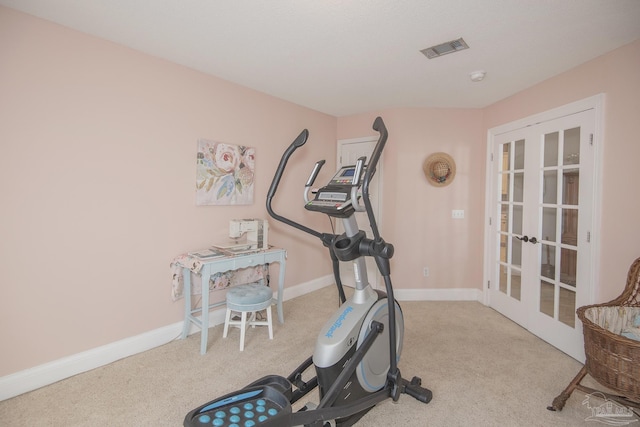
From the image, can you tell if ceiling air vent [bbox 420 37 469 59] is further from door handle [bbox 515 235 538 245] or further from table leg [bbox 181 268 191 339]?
table leg [bbox 181 268 191 339]

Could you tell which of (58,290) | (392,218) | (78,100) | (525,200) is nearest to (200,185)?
(78,100)

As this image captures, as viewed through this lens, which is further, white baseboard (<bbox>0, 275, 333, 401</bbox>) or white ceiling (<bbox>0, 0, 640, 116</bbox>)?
white baseboard (<bbox>0, 275, 333, 401</bbox>)

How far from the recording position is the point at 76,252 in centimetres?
228

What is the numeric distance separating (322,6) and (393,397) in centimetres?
232

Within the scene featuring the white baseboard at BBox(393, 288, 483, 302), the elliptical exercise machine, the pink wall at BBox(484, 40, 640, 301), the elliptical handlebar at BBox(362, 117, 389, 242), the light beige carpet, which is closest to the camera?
the elliptical exercise machine

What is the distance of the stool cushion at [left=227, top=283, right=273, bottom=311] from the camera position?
2.62 metres

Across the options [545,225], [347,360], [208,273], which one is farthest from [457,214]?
[208,273]

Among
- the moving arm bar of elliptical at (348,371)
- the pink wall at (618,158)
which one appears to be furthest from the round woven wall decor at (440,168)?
the moving arm bar of elliptical at (348,371)

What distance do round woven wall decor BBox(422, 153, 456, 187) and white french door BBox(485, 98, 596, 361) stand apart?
17.5 inches

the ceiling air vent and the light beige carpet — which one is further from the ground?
the ceiling air vent

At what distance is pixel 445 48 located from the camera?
7.71 ft

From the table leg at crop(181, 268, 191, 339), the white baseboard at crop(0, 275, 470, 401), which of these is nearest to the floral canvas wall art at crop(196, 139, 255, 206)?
the table leg at crop(181, 268, 191, 339)

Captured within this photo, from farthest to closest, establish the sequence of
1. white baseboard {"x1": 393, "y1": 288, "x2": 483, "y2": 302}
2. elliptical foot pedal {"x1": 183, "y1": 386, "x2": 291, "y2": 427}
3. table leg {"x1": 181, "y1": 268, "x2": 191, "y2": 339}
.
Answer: white baseboard {"x1": 393, "y1": 288, "x2": 483, "y2": 302} → table leg {"x1": 181, "y1": 268, "x2": 191, "y2": 339} → elliptical foot pedal {"x1": 183, "y1": 386, "x2": 291, "y2": 427}

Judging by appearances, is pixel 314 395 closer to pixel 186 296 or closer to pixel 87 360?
pixel 186 296
